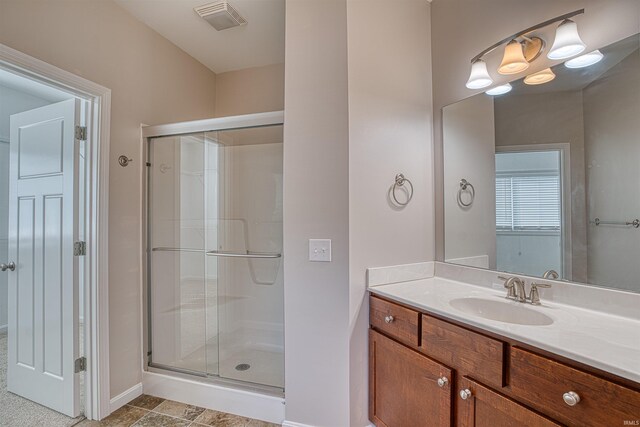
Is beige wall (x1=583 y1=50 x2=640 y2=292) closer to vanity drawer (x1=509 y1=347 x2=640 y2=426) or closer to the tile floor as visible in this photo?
vanity drawer (x1=509 y1=347 x2=640 y2=426)

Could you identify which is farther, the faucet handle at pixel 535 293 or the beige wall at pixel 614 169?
the faucet handle at pixel 535 293

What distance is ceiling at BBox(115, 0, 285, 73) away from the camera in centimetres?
212

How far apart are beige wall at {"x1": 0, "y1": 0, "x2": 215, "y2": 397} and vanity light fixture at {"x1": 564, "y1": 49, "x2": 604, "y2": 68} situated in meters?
2.64

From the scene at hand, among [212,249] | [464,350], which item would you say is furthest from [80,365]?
[464,350]

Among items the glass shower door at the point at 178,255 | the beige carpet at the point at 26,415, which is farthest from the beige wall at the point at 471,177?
the beige carpet at the point at 26,415

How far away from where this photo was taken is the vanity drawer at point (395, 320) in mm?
1419

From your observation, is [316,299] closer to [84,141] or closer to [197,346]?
[197,346]

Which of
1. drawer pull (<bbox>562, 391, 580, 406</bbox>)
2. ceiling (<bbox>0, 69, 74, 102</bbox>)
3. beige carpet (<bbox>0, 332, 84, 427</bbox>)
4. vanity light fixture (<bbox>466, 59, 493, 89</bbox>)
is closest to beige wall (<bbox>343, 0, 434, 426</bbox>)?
vanity light fixture (<bbox>466, 59, 493, 89</bbox>)

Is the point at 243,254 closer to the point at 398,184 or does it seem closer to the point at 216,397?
the point at 216,397

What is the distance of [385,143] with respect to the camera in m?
1.81

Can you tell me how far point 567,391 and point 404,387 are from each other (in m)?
0.73

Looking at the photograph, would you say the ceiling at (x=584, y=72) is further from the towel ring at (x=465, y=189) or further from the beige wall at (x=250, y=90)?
the beige wall at (x=250, y=90)

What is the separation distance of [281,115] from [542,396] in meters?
1.85

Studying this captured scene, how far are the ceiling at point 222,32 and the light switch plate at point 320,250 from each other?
5.56 ft
